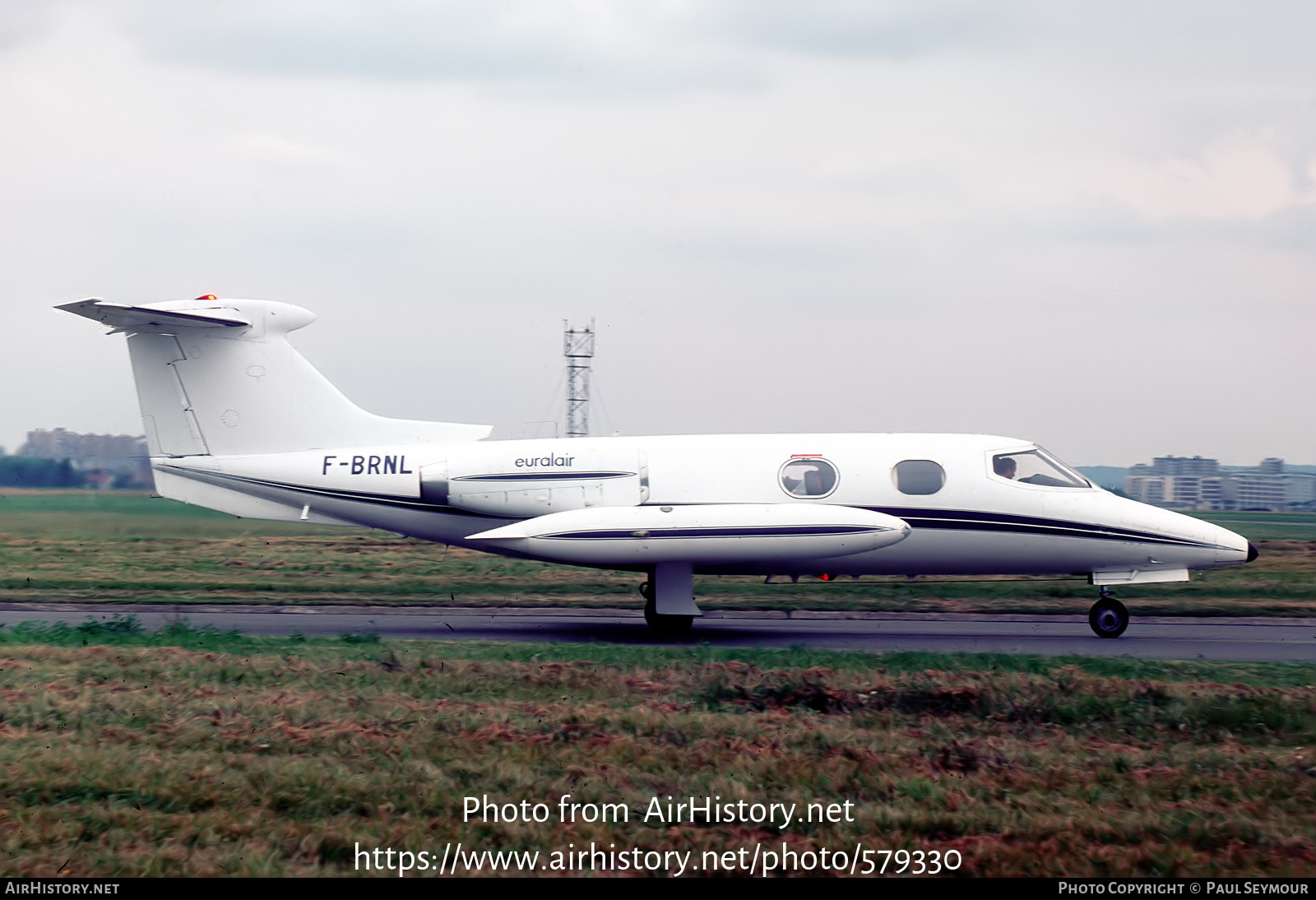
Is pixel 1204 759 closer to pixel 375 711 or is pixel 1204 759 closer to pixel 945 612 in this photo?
pixel 375 711

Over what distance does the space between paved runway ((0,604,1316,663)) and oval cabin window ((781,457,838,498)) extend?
2100 millimetres

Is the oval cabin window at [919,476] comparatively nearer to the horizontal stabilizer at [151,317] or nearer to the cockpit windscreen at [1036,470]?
the cockpit windscreen at [1036,470]

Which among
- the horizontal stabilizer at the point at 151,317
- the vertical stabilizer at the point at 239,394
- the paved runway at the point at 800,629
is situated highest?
the horizontal stabilizer at the point at 151,317

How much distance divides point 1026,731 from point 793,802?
10.3ft

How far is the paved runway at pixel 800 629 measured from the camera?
15453mm

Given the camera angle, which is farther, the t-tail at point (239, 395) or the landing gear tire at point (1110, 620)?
the t-tail at point (239, 395)

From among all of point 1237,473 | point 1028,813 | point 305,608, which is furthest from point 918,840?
point 1237,473

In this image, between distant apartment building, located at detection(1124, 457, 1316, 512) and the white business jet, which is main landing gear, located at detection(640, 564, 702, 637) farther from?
distant apartment building, located at detection(1124, 457, 1316, 512)

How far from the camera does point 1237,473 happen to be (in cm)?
6119

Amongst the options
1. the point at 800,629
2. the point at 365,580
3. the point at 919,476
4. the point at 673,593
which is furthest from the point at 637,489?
the point at 365,580

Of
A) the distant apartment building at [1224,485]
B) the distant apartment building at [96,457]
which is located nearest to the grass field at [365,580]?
the distant apartment building at [96,457]

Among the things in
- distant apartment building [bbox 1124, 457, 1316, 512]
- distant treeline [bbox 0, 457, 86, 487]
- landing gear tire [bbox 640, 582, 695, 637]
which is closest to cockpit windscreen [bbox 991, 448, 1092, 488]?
landing gear tire [bbox 640, 582, 695, 637]

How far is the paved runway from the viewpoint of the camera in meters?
15.5

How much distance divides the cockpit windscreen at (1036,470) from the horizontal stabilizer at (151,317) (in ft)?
38.6
